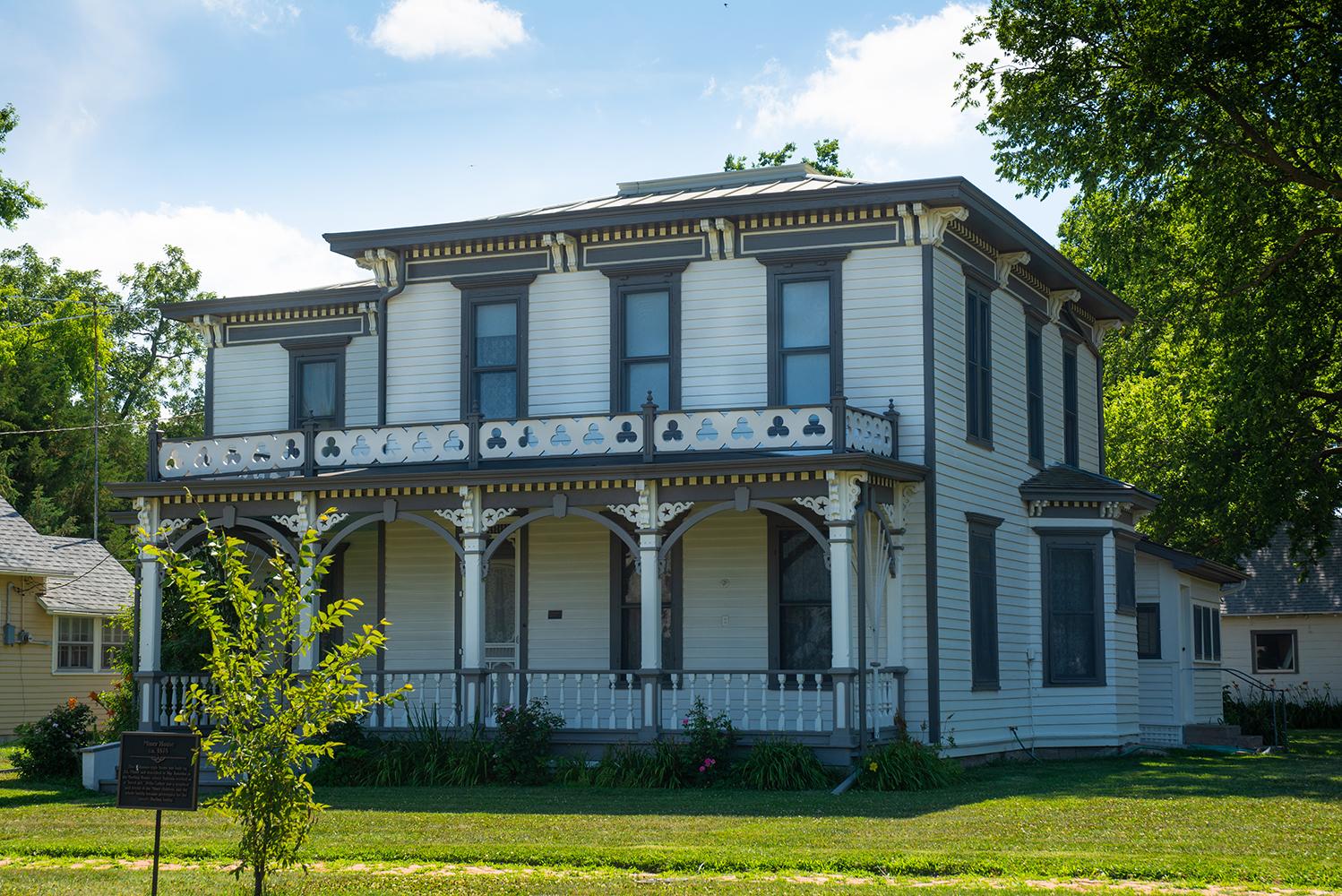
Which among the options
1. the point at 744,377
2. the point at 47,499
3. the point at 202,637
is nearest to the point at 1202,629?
the point at 744,377

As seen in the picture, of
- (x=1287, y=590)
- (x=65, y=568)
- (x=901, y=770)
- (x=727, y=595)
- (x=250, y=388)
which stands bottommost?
(x=901, y=770)

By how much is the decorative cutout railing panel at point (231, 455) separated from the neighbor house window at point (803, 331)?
7186 millimetres

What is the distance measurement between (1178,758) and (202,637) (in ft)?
51.9

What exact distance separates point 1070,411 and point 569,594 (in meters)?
10.7

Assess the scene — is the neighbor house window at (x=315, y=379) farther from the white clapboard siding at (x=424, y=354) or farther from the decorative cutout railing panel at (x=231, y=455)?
the decorative cutout railing panel at (x=231, y=455)

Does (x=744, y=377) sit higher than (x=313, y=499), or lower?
higher

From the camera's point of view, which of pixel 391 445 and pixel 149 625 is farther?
pixel 149 625

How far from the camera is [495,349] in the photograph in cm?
2598

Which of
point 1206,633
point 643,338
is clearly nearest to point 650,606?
point 643,338

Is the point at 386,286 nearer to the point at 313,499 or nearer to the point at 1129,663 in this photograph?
the point at 313,499

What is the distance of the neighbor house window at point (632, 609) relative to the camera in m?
24.6

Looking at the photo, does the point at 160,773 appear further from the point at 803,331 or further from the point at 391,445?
the point at 803,331

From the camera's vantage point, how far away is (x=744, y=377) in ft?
79.9

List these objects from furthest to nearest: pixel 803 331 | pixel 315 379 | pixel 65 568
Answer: pixel 65 568 → pixel 315 379 → pixel 803 331
